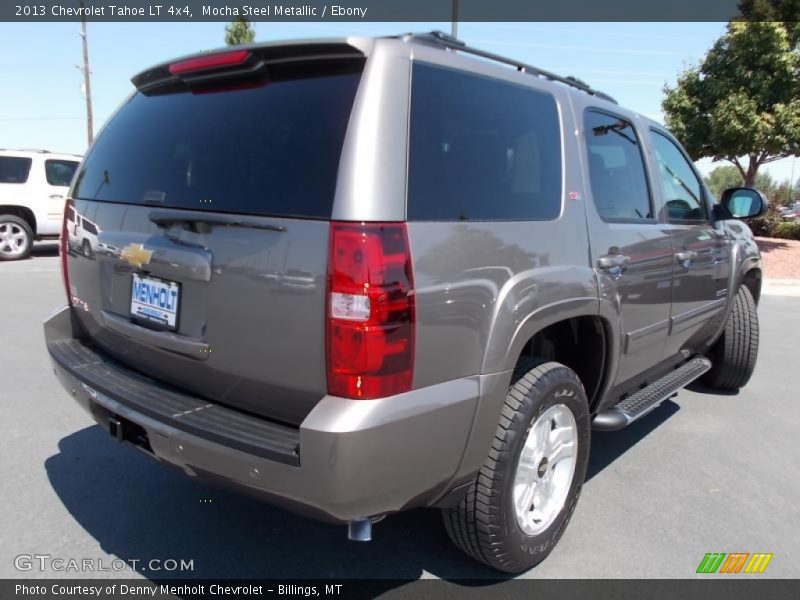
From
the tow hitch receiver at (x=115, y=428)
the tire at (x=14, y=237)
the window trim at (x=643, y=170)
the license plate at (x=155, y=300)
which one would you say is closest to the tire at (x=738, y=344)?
the window trim at (x=643, y=170)

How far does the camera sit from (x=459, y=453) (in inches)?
79.1

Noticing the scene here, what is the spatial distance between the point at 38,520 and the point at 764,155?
56.2 feet

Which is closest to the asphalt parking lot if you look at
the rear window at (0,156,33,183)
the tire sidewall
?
the tire sidewall

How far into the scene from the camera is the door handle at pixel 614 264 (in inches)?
107

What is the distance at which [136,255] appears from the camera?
7.38 ft

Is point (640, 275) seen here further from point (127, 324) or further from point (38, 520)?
point (38, 520)

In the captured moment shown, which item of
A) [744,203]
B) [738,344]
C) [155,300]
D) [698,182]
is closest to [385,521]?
[155,300]

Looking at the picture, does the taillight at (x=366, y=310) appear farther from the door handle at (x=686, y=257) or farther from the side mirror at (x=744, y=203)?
the side mirror at (x=744, y=203)

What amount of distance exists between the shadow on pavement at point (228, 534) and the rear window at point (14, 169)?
1007 cm

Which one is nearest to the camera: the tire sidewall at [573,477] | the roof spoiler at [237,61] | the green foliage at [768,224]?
the roof spoiler at [237,61]

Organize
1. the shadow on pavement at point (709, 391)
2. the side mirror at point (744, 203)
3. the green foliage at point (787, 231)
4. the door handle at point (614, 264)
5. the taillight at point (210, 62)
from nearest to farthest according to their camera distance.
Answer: the taillight at point (210, 62), the door handle at point (614, 264), the side mirror at point (744, 203), the shadow on pavement at point (709, 391), the green foliage at point (787, 231)

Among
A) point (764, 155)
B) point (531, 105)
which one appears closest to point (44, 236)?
point (531, 105)

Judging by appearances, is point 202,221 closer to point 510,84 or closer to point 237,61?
point 237,61

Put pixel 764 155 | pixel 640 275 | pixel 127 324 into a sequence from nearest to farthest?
pixel 127 324 → pixel 640 275 → pixel 764 155
